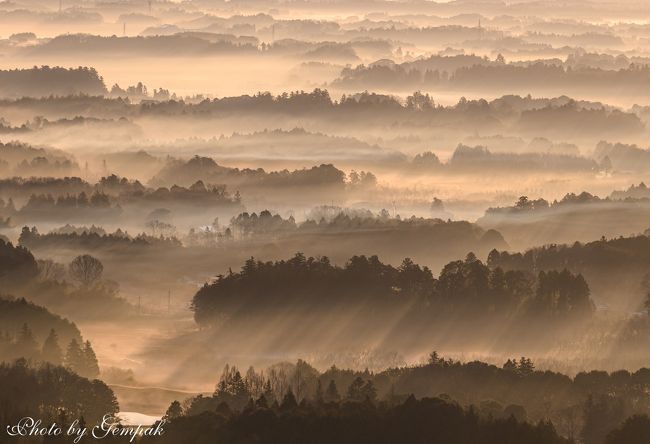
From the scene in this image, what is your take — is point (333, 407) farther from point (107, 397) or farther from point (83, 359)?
point (83, 359)

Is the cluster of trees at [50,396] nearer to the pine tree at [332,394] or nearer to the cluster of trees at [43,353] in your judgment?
the cluster of trees at [43,353]

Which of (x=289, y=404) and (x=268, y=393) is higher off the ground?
(x=268, y=393)

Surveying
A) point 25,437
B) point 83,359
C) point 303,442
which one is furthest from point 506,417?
point 83,359

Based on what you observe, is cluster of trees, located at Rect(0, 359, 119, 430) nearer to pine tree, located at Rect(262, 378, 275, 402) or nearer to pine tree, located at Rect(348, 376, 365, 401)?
pine tree, located at Rect(262, 378, 275, 402)

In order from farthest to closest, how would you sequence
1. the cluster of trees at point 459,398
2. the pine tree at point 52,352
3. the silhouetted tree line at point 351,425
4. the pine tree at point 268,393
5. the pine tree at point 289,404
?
1. the pine tree at point 52,352
2. the pine tree at point 268,393
3. the pine tree at point 289,404
4. the cluster of trees at point 459,398
5. the silhouetted tree line at point 351,425

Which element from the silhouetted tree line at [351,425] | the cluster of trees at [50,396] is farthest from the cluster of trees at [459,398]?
the cluster of trees at [50,396]

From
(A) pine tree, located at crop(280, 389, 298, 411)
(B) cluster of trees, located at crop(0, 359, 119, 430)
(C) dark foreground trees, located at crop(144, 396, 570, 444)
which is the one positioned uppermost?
(B) cluster of trees, located at crop(0, 359, 119, 430)


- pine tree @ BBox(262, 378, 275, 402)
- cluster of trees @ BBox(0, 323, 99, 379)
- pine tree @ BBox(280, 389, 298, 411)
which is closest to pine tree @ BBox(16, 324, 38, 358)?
cluster of trees @ BBox(0, 323, 99, 379)

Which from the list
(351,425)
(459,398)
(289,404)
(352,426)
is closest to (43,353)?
(289,404)

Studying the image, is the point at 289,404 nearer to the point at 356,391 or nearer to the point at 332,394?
the point at 356,391

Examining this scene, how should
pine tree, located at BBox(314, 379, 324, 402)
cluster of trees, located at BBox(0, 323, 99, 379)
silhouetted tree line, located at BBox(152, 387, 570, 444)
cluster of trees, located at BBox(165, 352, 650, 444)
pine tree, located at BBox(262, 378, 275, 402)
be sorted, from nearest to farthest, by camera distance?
silhouetted tree line, located at BBox(152, 387, 570, 444)
cluster of trees, located at BBox(165, 352, 650, 444)
pine tree, located at BBox(314, 379, 324, 402)
pine tree, located at BBox(262, 378, 275, 402)
cluster of trees, located at BBox(0, 323, 99, 379)

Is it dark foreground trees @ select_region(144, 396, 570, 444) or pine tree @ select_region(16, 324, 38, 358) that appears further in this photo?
pine tree @ select_region(16, 324, 38, 358)
